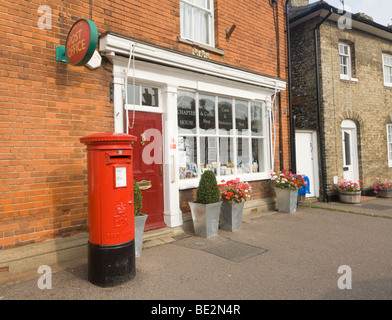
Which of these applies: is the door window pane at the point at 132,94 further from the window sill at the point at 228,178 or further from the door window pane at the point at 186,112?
the window sill at the point at 228,178

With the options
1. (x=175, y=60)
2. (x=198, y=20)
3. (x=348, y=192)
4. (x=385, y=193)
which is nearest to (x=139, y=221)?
(x=175, y=60)

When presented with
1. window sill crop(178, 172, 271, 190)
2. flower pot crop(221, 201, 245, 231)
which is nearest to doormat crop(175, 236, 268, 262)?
flower pot crop(221, 201, 245, 231)

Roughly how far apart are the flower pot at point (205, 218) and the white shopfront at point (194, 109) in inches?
16.0

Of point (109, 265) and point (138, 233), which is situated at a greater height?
point (138, 233)

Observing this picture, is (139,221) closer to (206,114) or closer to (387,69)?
(206,114)

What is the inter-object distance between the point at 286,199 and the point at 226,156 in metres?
2.03

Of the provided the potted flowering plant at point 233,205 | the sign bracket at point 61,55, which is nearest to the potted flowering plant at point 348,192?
the potted flowering plant at point 233,205

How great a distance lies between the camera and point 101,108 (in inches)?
185

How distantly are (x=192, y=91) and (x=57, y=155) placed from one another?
315 cm

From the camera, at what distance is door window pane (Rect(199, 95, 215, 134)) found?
6336 mm

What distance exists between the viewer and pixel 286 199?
7363 millimetres
